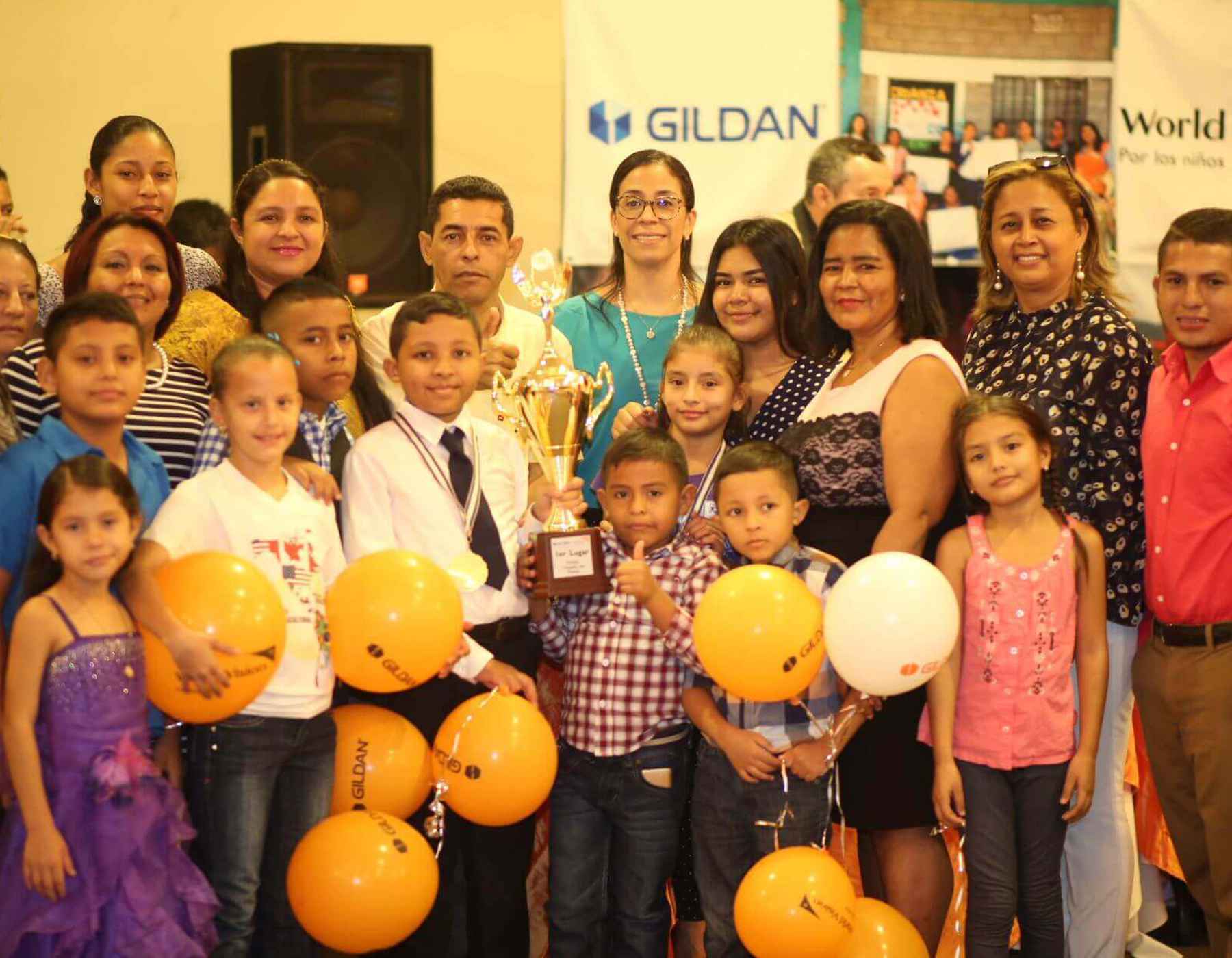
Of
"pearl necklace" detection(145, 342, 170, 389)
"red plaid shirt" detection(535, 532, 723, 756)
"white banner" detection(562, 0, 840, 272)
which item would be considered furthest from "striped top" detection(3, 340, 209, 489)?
"white banner" detection(562, 0, 840, 272)

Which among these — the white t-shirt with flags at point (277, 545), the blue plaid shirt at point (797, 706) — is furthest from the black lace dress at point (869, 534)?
the white t-shirt with flags at point (277, 545)

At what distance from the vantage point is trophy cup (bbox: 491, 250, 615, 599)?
2.84 m

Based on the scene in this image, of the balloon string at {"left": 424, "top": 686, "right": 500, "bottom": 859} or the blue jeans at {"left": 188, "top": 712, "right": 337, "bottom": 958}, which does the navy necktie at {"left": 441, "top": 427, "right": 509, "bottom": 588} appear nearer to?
the balloon string at {"left": 424, "top": 686, "right": 500, "bottom": 859}

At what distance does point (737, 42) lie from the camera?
557cm

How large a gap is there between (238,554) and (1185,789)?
1.97m

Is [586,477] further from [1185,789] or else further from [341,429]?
[1185,789]

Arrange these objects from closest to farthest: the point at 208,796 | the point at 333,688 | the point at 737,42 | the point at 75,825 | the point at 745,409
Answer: the point at 75,825
the point at 208,796
the point at 333,688
the point at 745,409
the point at 737,42

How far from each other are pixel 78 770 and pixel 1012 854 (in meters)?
1.71

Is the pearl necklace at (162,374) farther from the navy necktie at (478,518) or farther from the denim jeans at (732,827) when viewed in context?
the denim jeans at (732,827)

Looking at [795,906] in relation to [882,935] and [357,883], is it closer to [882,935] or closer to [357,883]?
[882,935]

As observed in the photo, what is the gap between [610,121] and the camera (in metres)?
5.55

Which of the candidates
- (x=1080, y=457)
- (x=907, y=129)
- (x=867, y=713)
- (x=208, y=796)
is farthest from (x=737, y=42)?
(x=208, y=796)

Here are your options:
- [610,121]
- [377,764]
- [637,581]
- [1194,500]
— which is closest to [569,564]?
[637,581]

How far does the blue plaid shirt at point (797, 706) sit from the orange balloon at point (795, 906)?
0.23 meters
